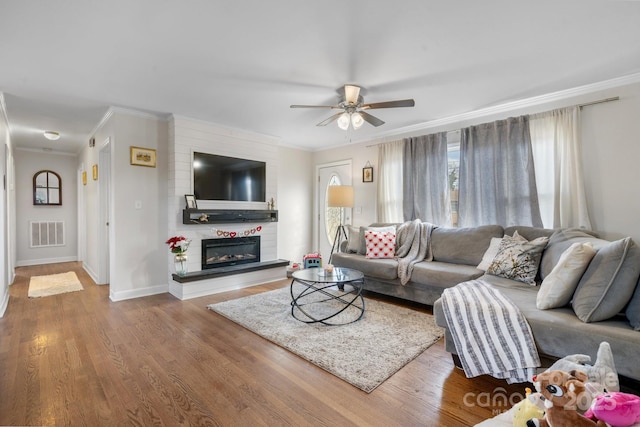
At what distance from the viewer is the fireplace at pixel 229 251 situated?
4305 mm

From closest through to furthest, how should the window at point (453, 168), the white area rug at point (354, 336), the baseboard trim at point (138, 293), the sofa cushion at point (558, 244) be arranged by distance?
the white area rug at point (354, 336) → the sofa cushion at point (558, 244) → the baseboard trim at point (138, 293) → the window at point (453, 168)

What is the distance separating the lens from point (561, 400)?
1.05 m

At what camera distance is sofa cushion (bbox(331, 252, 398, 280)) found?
3637 mm

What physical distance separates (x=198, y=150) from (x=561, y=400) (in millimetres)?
4407

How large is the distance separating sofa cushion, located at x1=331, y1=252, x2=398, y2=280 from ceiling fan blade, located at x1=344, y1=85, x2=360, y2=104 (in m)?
1.97

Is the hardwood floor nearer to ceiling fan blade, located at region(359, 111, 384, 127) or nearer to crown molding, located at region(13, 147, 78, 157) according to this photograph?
ceiling fan blade, located at region(359, 111, 384, 127)

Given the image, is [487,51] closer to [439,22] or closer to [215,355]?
[439,22]

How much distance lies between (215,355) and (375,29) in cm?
273

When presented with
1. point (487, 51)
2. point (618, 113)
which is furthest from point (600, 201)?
point (487, 51)

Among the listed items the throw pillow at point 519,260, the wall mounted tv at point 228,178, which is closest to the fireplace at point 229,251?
the wall mounted tv at point 228,178

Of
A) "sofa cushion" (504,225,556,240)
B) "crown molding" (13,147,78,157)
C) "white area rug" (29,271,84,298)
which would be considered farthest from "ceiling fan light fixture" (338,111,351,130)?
"crown molding" (13,147,78,157)

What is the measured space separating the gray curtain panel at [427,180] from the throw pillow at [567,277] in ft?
7.01

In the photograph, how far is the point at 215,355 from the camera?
92.7 inches

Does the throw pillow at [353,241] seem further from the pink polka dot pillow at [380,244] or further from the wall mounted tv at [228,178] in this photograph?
the wall mounted tv at [228,178]
